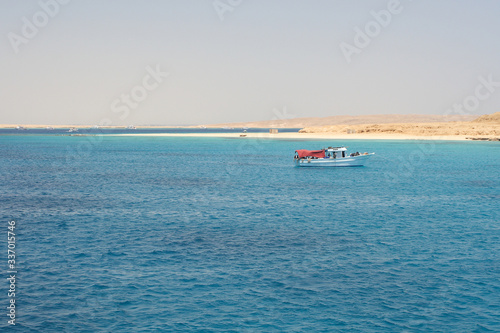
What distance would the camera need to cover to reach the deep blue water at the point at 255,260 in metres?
21.6

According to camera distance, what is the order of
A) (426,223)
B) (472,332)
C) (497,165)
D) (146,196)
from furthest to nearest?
(497,165) → (146,196) → (426,223) → (472,332)

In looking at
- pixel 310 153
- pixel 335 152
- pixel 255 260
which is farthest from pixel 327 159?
pixel 255 260

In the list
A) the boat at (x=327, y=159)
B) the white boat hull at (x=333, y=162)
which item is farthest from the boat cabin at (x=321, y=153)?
the white boat hull at (x=333, y=162)

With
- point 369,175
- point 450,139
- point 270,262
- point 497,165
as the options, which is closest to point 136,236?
point 270,262

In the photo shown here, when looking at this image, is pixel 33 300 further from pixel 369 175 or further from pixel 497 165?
pixel 497 165

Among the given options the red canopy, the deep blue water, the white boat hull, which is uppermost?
the red canopy

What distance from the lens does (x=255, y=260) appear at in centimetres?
2912

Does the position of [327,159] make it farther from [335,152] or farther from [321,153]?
[335,152]

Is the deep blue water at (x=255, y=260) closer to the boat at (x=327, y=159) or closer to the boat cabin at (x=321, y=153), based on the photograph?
the boat at (x=327, y=159)

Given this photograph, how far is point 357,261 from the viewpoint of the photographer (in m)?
29.0

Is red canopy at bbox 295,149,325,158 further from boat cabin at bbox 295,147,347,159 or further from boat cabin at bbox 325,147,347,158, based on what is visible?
boat cabin at bbox 325,147,347,158

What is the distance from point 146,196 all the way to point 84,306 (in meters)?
32.4

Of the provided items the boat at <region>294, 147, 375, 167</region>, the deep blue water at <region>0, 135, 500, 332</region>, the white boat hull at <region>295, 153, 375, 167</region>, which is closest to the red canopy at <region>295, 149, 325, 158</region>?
the boat at <region>294, 147, 375, 167</region>

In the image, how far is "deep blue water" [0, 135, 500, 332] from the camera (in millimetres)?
21594
